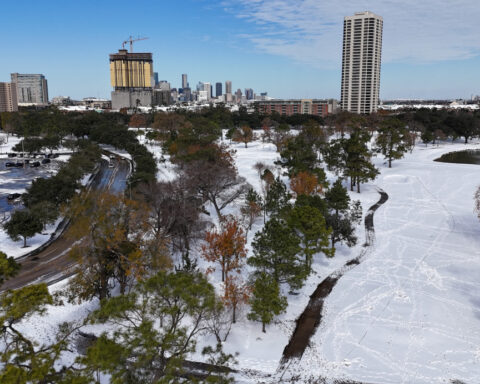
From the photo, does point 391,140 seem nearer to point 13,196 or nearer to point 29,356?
point 13,196

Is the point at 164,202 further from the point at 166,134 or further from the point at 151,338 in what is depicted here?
the point at 166,134

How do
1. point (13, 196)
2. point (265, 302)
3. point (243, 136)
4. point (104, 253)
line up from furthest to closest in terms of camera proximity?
point (243, 136) < point (13, 196) < point (104, 253) < point (265, 302)

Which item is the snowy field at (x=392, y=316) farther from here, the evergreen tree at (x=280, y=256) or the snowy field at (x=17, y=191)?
the snowy field at (x=17, y=191)

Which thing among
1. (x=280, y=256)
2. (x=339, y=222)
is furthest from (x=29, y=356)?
(x=339, y=222)

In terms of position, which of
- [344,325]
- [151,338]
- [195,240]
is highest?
[151,338]

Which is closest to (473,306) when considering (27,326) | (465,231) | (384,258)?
(384,258)

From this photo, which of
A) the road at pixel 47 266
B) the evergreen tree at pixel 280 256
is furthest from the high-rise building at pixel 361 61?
the evergreen tree at pixel 280 256
